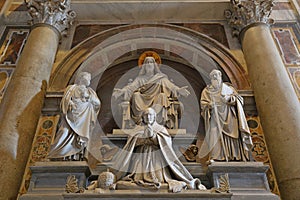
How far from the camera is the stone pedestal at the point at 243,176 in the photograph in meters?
4.76

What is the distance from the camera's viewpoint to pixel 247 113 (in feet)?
20.3

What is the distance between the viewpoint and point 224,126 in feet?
17.9

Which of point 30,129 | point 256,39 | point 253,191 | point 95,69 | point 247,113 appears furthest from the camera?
point 95,69

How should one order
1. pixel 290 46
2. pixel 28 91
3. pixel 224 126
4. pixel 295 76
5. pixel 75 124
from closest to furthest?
1. pixel 75 124
2. pixel 224 126
3. pixel 28 91
4. pixel 295 76
5. pixel 290 46

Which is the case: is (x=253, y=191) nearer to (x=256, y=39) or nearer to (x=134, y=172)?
(x=134, y=172)

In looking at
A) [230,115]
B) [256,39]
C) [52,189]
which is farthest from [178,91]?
[52,189]

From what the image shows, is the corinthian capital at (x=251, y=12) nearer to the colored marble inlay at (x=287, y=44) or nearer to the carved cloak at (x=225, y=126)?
the colored marble inlay at (x=287, y=44)

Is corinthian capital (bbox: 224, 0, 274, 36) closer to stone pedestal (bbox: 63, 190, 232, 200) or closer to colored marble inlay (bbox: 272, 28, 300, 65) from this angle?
colored marble inlay (bbox: 272, 28, 300, 65)

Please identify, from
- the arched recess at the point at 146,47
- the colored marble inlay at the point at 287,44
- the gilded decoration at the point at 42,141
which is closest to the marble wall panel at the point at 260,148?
the arched recess at the point at 146,47

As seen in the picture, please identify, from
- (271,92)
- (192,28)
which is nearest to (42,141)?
(271,92)

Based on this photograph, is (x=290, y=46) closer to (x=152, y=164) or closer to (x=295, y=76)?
(x=295, y=76)

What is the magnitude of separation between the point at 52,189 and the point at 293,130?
367cm

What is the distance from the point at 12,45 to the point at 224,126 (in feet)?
15.7

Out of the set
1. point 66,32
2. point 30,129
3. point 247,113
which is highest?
point 66,32
